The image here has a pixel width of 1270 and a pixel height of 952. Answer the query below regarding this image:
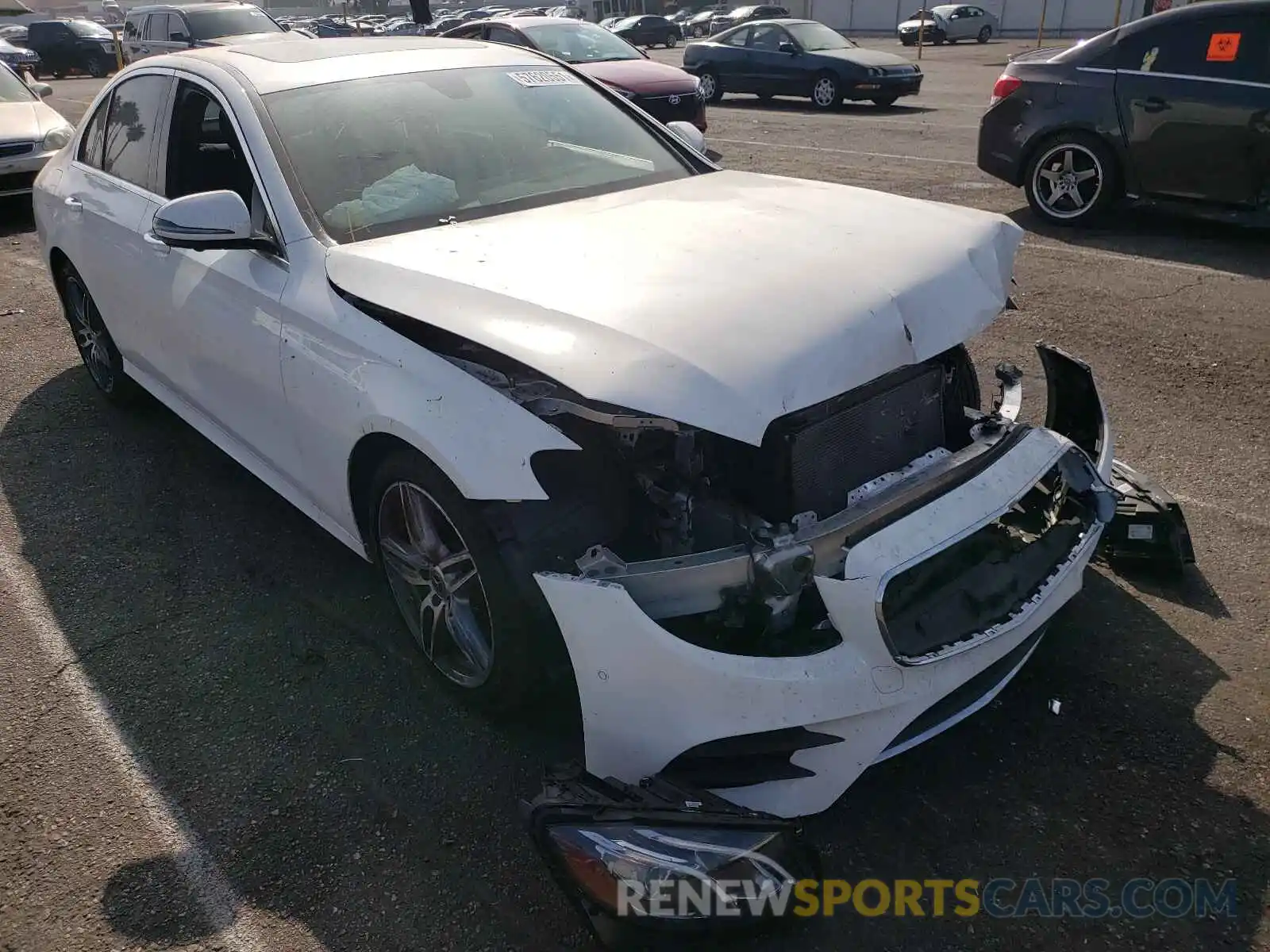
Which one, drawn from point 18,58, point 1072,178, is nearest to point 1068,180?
point 1072,178

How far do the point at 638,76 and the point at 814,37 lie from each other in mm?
5847

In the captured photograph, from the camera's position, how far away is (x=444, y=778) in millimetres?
2756

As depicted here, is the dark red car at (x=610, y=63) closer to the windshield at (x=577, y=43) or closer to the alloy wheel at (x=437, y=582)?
the windshield at (x=577, y=43)

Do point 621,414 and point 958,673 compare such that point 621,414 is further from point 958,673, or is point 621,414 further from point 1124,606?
point 1124,606

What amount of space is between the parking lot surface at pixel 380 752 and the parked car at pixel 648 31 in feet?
115

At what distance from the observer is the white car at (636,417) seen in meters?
2.25

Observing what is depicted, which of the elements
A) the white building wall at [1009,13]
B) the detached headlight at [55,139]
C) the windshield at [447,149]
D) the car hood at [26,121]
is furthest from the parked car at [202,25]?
the white building wall at [1009,13]

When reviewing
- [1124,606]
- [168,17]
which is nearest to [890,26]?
[168,17]

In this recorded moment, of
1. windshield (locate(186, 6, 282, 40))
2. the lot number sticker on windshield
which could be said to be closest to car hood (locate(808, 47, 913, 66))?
windshield (locate(186, 6, 282, 40))

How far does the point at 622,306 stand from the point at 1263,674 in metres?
2.25

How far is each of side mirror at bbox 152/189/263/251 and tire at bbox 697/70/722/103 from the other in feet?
52.9

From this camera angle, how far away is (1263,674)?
2973 mm

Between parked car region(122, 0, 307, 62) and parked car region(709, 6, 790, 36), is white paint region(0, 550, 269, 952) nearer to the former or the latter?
parked car region(122, 0, 307, 62)

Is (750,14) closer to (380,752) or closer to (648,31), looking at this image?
(648,31)
